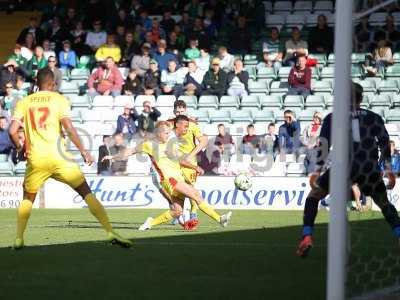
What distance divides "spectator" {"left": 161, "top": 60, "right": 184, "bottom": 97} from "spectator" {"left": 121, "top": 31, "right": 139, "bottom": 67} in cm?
112

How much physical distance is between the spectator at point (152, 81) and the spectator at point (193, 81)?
2.10 feet

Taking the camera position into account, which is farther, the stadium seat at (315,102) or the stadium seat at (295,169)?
the stadium seat at (315,102)

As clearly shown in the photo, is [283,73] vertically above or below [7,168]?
above

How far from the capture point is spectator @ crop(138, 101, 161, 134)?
2244cm

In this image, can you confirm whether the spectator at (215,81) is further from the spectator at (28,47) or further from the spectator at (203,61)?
the spectator at (28,47)

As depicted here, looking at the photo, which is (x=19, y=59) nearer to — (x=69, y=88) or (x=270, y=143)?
(x=69, y=88)

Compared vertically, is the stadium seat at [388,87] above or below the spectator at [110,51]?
below

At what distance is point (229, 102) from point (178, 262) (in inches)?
529

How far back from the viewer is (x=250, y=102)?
925 inches

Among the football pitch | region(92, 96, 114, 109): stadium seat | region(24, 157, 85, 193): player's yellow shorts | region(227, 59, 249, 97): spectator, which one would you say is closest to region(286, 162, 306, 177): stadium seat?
region(227, 59, 249, 97): spectator

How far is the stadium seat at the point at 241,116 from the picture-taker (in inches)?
909

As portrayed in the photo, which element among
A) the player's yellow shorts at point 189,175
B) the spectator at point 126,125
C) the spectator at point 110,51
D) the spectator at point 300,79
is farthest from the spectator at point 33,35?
the player's yellow shorts at point 189,175

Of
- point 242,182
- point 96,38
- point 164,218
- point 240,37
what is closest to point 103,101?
point 96,38

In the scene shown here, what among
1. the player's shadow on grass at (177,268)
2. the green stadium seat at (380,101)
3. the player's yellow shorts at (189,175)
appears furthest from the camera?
the green stadium seat at (380,101)
